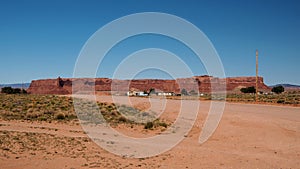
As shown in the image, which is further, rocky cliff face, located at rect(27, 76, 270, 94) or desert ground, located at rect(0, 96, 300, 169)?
rocky cliff face, located at rect(27, 76, 270, 94)

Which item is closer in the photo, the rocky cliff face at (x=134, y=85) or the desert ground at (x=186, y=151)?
the desert ground at (x=186, y=151)

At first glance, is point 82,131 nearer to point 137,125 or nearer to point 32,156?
point 137,125

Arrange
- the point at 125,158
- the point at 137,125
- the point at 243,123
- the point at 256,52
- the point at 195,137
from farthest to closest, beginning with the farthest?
the point at 256,52 < the point at 137,125 < the point at 243,123 < the point at 195,137 < the point at 125,158

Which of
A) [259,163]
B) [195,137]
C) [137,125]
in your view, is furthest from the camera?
[137,125]

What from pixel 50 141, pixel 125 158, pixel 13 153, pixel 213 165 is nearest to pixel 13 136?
pixel 50 141

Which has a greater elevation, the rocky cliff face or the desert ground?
the rocky cliff face

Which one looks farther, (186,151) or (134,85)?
(134,85)

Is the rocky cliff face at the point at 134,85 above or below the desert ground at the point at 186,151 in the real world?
above

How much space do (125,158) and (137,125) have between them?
30.0ft

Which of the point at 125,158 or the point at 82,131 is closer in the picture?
the point at 125,158

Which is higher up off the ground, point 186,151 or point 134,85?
point 134,85

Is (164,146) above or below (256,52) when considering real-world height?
below

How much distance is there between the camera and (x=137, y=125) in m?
19.1

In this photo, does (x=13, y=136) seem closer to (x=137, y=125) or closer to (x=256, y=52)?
(x=137, y=125)
